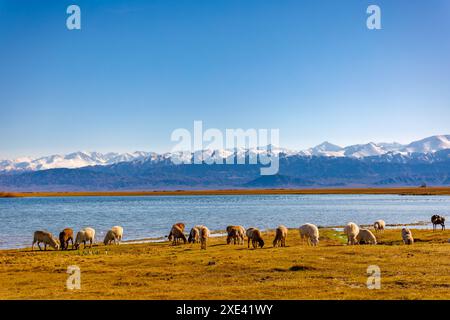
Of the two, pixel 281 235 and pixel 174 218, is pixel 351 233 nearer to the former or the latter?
pixel 281 235

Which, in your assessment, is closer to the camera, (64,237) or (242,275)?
(242,275)

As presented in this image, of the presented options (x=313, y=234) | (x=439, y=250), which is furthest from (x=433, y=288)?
(x=313, y=234)

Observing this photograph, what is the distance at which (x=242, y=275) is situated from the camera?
2277 centimetres

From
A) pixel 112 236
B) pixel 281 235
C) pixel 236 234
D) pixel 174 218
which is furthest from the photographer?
pixel 174 218

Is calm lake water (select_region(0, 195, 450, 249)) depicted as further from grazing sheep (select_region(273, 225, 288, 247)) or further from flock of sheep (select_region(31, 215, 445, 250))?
grazing sheep (select_region(273, 225, 288, 247))

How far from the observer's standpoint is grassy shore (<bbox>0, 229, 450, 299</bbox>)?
Result: 18.0m

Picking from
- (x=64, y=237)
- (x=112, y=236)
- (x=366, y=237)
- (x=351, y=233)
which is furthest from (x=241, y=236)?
(x=64, y=237)

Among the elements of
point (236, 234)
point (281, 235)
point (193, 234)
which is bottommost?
point (193, 234)

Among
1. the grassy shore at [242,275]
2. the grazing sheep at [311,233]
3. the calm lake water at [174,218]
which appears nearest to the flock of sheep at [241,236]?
the grazing sheep at [311,233]

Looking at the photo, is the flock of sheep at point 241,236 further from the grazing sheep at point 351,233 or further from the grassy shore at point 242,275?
the grassy shore at point 242,275

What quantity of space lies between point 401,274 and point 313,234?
48.5 feet

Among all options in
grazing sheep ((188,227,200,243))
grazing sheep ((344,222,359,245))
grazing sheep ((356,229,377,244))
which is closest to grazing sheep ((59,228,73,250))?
grazing sheep ((188,227,200,243))

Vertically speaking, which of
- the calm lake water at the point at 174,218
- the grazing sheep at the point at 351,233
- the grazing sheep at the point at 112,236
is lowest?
the calm lake water at the point at 174,218

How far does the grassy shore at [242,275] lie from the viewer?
18.0 meters
